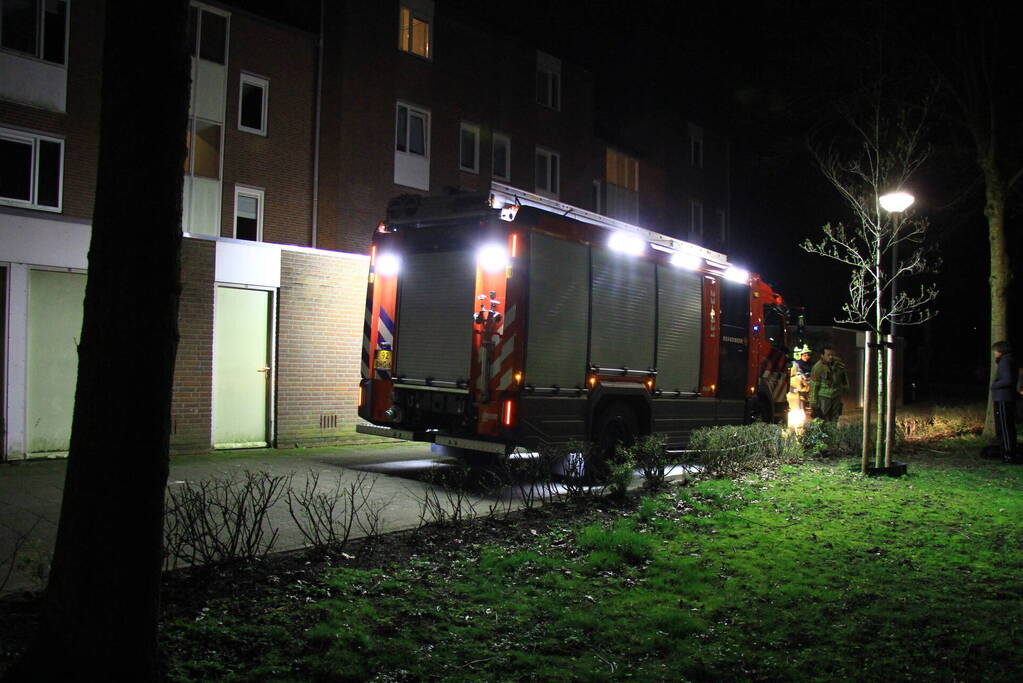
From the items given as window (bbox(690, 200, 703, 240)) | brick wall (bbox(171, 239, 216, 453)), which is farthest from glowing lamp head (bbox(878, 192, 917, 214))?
window (bbox(690, 200, 703, 240))

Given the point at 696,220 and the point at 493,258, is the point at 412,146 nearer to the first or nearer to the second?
the point at 493,258

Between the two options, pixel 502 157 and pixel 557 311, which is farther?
pixel 502 157

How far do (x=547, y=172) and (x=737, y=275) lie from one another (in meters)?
14.5

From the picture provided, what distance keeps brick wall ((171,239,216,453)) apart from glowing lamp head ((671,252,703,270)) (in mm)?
7006

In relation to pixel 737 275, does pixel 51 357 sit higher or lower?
lower

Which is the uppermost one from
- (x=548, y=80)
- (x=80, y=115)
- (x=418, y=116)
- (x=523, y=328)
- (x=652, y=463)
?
(x=548, y=80)

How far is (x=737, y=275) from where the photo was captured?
13.6 metres

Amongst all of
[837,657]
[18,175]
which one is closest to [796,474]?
[837,657]

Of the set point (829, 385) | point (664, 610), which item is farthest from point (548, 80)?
point (664, 610)

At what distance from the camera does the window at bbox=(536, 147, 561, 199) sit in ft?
88.1

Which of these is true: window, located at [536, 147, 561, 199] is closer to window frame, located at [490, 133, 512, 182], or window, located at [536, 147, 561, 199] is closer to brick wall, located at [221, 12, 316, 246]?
window frame, located at [490, 133, 512, 182]

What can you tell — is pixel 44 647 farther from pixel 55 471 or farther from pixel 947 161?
pixel 947 161

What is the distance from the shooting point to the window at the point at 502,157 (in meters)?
25.1

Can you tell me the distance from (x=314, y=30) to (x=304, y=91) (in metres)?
1.62
